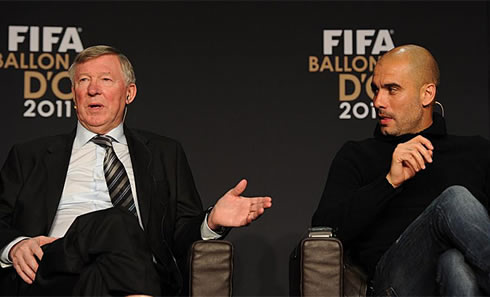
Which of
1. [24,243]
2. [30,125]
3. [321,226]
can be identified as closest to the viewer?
[24,243]

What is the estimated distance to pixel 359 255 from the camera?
10.3 ft

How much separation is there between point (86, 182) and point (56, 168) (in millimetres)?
127

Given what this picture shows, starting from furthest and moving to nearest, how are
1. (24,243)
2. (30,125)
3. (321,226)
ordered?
(30,125) → (321,226) → (24,243)

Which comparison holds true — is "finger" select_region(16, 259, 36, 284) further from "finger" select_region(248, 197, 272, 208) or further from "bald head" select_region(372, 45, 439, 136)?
"bald head" select_region(372, 45, 439, 136)

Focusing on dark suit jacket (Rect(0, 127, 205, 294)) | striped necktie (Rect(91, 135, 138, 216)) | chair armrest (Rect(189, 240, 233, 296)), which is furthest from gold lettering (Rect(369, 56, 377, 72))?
chair armrest (Rect(189, 240, 233, 296))

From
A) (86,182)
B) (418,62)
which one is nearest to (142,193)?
(86,182)

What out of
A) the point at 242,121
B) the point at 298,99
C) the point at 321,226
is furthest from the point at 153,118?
the point at 321,226

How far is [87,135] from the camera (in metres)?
3.36

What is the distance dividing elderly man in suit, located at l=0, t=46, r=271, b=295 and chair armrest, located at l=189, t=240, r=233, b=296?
14cm

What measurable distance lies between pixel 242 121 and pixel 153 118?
458 millimetres

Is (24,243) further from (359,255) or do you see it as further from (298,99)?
(298,99)

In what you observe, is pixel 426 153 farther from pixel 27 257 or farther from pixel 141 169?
pixel 27 257

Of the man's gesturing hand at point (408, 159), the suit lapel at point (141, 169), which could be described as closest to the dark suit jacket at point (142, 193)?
the suit lapel at point (141, 169)

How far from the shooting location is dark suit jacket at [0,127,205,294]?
10.1 feet
